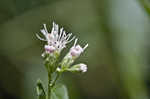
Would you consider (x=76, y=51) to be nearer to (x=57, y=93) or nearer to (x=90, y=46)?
(x=57, y=93)

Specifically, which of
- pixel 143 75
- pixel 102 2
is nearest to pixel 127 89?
pixel 143 75

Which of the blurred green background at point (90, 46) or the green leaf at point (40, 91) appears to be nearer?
the green leaf at point (40, 91)

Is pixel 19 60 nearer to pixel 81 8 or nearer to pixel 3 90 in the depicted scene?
pixel 3 90

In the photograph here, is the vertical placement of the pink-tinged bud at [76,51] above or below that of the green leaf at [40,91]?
above

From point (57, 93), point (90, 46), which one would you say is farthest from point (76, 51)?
point (90, 46)

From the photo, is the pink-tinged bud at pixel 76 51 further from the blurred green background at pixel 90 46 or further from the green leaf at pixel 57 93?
the blurred green background at pixel 90 46

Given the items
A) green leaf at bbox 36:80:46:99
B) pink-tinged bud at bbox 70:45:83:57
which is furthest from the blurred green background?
green leaf at bbox 36:80:46:99

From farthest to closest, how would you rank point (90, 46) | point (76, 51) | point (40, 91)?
point (90, 46) → point (76, 51) → point (40, 91)

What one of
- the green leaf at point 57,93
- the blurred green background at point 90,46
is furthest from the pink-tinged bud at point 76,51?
the blurred green background at point 90,46

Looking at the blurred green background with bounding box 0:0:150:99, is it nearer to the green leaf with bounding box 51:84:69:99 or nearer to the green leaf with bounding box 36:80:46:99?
the green leaf with bounding box 51:84:69:99

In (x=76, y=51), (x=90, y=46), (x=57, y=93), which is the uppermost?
(x=90, y=46)
